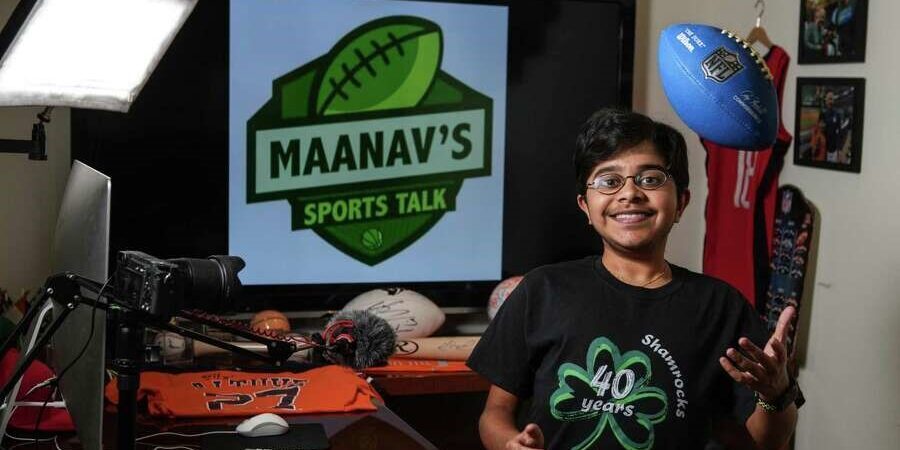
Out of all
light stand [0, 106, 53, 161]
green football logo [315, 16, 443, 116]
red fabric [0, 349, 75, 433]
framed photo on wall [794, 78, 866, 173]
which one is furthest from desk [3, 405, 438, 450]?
framed photo on wall [794, 78, 866, 173]

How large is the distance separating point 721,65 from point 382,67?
3.72 ft

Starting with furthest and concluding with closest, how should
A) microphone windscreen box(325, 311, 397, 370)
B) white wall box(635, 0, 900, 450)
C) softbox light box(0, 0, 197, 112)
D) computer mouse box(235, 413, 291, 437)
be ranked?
microphone windscreen box(325, 311, 397, 370), white wall box(635, 0, 900, 450), computer mouse box(235, 413, 291, 437), softbox light box(0, 0, 197, 112)

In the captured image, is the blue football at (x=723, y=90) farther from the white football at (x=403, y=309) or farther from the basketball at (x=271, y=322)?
the basketball at (x=271, y=322)

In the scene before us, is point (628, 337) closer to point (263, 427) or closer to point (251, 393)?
point (263, 427)

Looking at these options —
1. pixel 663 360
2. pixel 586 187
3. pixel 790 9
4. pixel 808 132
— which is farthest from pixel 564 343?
pixel 790 9

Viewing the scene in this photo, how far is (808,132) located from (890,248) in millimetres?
420

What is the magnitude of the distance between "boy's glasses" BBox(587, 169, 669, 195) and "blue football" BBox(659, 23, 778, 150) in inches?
18.1

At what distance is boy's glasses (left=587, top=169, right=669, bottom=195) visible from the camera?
77.2 inches

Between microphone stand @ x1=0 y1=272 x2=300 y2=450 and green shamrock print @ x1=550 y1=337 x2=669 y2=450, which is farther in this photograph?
green shamrock print @ x1=550 y1=337 x2=669 y2=450

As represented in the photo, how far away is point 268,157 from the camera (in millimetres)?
3133

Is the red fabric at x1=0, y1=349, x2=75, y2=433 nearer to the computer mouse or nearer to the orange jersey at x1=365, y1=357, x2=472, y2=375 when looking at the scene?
the computer mouse

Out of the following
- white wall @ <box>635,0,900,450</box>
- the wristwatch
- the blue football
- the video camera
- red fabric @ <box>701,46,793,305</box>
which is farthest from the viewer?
red fabric @ <box>701,46,793,305</box>

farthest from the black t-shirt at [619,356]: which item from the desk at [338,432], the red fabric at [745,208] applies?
the red fabric at [745,208]

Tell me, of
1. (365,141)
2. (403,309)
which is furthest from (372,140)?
(403,309)
